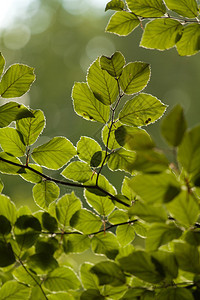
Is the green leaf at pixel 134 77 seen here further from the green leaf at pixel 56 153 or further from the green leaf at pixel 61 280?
the green leaf at pixel 61 280

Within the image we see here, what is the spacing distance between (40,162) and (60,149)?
51 mm

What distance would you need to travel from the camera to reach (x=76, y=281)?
687 millimetres

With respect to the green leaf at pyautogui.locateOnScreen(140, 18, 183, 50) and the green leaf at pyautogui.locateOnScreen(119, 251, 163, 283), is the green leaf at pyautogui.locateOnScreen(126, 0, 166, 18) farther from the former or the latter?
the green leaf at pyautogui.locateOnScreen(119, 251, 163, 283)

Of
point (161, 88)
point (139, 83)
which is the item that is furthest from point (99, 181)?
point (161, 88)

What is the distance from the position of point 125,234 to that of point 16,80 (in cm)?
37

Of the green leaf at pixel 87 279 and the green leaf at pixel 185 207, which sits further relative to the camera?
the green leaf at pixel 87 279

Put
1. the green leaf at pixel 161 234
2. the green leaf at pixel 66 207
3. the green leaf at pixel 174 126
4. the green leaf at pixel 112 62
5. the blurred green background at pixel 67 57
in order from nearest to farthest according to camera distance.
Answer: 1. the green leaf at pixel 174 126
2. the green leaf at pixel 161 234
3. the green leaf at pixel 112 62
4. the green leaf at pixel 66 207
5. the blurred green background at pixel 67 57

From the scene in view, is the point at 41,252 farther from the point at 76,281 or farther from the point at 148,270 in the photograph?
the point at 148,270

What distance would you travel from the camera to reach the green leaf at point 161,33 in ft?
2.14

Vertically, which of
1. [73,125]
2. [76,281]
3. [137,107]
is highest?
[137,107]

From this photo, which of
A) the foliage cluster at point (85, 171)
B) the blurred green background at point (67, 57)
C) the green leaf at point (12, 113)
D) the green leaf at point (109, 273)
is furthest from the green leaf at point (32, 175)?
the blurred green background at point (67, 57)

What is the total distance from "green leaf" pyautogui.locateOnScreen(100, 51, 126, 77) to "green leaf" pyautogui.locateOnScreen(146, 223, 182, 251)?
11.1 inches

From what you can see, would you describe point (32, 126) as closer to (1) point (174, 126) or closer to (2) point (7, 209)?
(2) point (7, 209)

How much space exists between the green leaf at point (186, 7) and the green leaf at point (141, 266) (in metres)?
0.44
